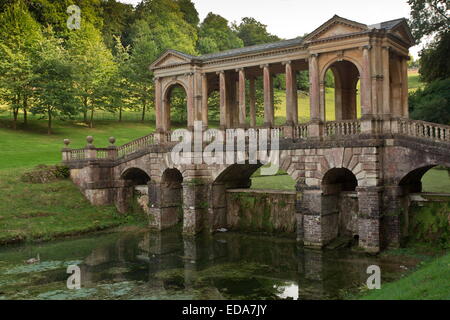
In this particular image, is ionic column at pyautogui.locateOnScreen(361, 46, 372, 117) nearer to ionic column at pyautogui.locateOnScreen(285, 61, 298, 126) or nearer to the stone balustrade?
the stone balustrade

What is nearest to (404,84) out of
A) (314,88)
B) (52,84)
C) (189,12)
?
(314,88)

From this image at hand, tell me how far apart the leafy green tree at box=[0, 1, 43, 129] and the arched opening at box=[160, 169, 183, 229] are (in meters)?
23.2

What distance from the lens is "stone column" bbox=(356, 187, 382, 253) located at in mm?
20734

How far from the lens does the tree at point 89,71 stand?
50.0 meters

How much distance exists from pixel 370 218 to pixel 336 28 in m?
9.15

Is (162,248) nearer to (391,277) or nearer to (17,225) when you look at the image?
(17,225)

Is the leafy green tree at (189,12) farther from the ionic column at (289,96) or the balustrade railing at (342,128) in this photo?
the balustrade railing at (342,128)

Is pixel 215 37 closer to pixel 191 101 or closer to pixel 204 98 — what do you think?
pixel 204 98

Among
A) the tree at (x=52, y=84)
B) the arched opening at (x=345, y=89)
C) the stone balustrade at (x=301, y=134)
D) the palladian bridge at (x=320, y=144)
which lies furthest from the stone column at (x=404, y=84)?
the tree at (x=52, y=84)

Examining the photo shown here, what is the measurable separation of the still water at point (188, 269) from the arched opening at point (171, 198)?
3193mm

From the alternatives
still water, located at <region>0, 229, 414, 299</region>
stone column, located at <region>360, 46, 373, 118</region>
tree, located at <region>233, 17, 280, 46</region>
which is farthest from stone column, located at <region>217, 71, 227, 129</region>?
tree, located at <region>233, 17, 280, 46</region>

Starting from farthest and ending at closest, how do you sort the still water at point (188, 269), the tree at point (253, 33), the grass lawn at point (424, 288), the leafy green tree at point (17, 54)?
1. the tree at point (253, 33)
2. the leafy green tree at point (17, 54)
3. the still water at point (188, 269)
4. the grass lawn at point (424, 288)

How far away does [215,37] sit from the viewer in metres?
80.5

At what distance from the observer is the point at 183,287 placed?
56.9 feet
